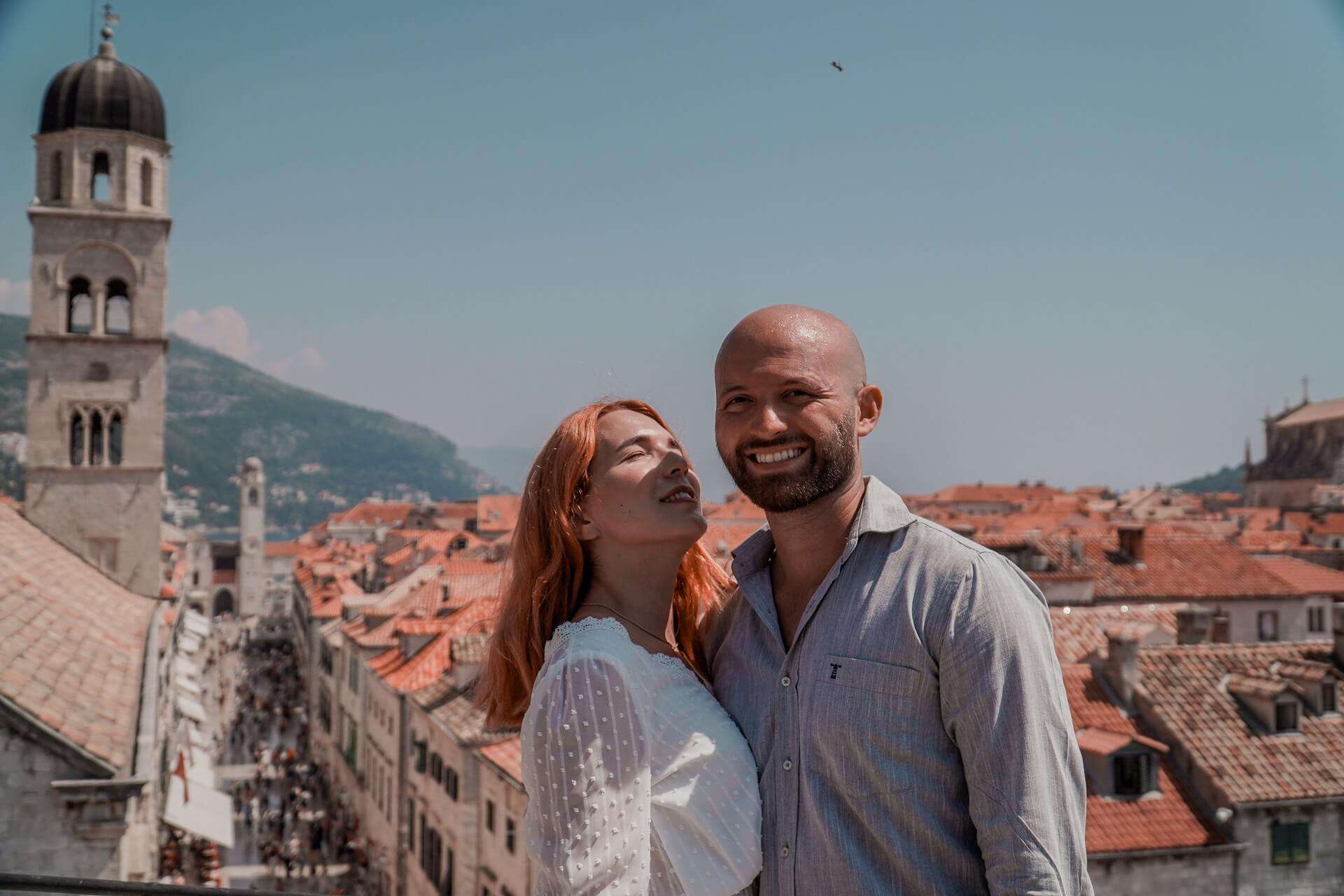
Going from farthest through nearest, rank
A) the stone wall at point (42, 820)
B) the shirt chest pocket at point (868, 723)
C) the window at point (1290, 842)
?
the window at point (1290, 842) → the stone wall at point (42, 820) → the shirt chest pocket at point (868, 723)

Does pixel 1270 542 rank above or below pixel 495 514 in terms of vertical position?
above

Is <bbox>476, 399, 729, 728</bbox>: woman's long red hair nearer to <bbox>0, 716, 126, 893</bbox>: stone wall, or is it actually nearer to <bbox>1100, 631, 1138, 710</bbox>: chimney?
<bbox>0, 716, 126, 893</bbox>: stone wall

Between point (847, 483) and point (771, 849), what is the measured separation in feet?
3.47

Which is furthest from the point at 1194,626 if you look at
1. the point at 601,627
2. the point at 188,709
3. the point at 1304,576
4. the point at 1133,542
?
the point at 188,709

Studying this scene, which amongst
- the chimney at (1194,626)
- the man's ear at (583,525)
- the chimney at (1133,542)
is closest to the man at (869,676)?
the man's ear at (583,525)

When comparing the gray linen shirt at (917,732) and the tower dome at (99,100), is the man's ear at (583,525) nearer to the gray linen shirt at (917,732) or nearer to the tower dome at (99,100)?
the gray linen shirt at (917,732)

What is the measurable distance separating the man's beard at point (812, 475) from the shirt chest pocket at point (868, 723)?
1.50 ft

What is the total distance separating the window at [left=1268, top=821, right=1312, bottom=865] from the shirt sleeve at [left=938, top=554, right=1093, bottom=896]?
16.7 metres

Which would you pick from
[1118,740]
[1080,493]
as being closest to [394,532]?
[1118,740]

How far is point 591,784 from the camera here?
3.16 metres

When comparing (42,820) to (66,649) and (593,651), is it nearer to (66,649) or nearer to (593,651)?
(66,649)

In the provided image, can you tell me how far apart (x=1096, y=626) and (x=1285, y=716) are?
595 centimetres

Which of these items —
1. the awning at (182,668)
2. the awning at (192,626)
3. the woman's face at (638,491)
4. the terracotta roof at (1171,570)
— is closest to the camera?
the woman's face at (638,491)

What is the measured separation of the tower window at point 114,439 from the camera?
3209 centimetres
